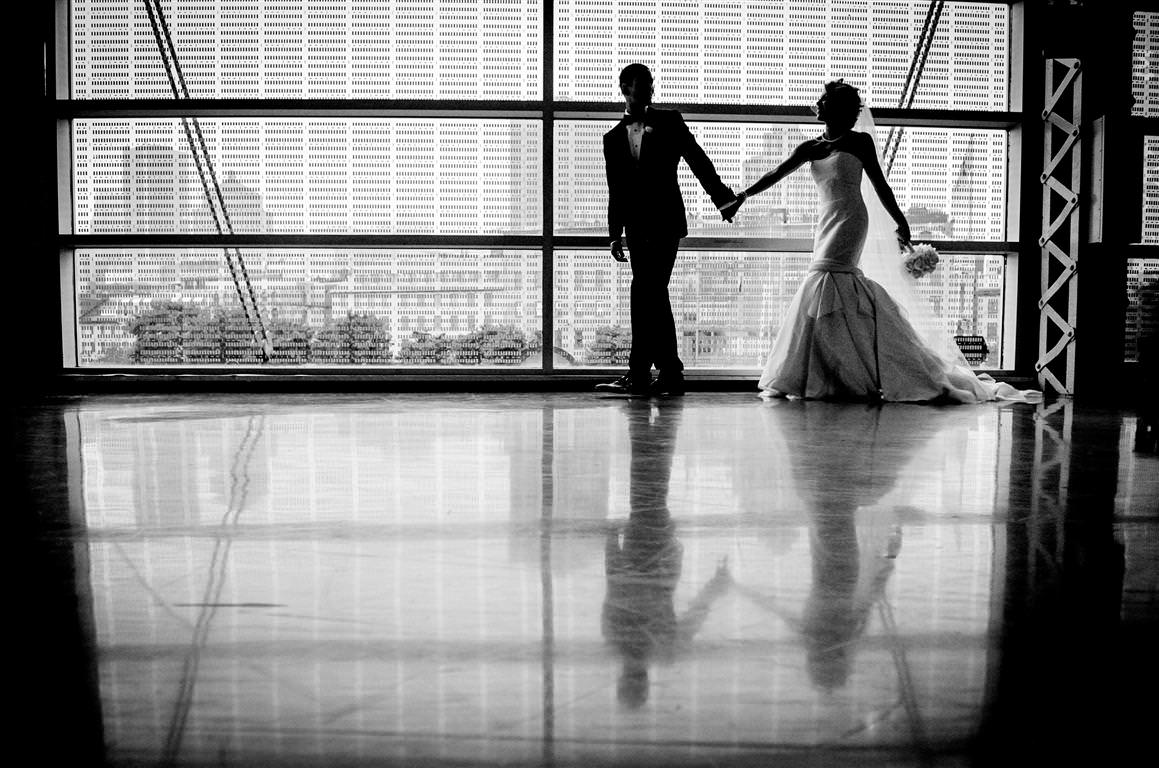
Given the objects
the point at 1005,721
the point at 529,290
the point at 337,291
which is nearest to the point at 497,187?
the point at 529,290

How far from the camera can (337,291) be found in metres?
6.08

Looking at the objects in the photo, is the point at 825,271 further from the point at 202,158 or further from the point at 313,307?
the point at 202,158

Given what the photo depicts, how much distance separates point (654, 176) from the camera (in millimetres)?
5270

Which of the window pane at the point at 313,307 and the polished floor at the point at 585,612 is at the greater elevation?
the window pane at the point at 313,307

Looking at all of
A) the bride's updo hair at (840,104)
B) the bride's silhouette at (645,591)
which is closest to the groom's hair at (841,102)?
the bride's updo hair at (840,104)

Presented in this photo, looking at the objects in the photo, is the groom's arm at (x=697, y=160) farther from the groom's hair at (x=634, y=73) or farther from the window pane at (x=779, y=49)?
the window pane at (x=779, y=49)

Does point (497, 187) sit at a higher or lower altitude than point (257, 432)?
higher

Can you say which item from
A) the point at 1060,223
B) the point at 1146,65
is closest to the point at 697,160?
the point at 1060,223

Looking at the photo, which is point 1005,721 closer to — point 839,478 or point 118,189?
point 839,478

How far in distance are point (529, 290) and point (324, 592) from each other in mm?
4783

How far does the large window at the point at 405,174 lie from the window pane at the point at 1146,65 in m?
1.10

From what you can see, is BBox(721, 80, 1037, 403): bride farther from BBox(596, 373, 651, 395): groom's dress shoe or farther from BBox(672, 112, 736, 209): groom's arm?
BBox(596, 373, 651, 395): groom's dress shoe

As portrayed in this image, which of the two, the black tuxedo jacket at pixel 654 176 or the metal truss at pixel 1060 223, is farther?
the metal truss at pixel 1060 223

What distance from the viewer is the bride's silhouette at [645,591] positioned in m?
1.04
